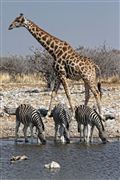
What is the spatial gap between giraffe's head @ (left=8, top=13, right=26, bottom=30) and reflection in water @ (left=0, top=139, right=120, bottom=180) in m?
4.46

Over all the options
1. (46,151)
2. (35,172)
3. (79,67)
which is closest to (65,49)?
(79,67)

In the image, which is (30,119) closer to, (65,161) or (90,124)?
(90,124)

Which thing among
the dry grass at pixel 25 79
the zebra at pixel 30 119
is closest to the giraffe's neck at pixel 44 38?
the zebra at pixel 30 119

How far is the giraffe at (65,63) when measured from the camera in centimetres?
1577

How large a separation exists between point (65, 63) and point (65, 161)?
6.24 metres

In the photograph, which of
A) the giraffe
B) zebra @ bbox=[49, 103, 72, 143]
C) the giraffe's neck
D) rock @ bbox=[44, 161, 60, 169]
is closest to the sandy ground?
the giraffe

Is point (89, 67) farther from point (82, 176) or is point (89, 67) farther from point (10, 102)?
point (82, 176)

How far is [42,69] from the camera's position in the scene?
81.1 ft

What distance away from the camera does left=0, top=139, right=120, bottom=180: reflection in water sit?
349 inches

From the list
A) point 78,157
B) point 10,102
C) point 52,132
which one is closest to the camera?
point 78,157

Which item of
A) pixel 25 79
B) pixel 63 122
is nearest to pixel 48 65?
pixel 25 79

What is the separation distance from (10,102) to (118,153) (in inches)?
313

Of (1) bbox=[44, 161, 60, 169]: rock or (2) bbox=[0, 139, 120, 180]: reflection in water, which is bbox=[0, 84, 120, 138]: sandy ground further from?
(1) bbox=[44, 161, 60, 169]: rock

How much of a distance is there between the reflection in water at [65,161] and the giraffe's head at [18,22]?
175 inches
